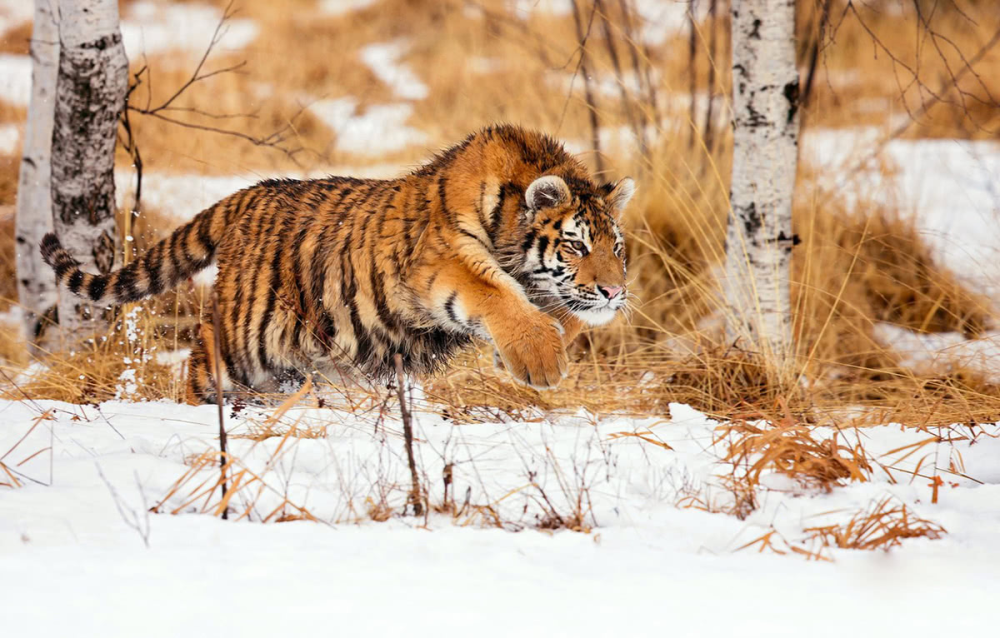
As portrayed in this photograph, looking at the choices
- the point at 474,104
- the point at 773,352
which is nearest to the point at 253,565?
the point at 773,352

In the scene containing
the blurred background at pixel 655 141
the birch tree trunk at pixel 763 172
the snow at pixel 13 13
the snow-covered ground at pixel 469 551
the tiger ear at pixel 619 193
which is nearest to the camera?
the snow-covered ground at pixel 469 551

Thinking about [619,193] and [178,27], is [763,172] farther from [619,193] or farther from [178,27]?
[178,27]

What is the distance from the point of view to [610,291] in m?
3.43

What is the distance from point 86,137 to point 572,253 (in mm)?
2411

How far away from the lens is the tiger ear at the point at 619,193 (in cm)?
369

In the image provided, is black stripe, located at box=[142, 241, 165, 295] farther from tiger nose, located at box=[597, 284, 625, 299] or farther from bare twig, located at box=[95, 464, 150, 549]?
tiger nose, located at box=[597, 284, 625, 299]

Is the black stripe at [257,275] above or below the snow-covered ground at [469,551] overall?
above

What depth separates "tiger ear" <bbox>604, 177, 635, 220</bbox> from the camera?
12.1 ft

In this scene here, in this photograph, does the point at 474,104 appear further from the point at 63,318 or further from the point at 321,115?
the point at 63,318

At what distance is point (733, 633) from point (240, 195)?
3043 mm

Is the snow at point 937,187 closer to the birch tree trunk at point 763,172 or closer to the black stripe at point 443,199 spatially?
the birch tree trunk at point 763,172

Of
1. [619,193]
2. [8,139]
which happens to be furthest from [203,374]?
[8,139]

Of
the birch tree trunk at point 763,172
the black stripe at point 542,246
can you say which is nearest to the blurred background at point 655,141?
the birch tree trunk at point 763,172

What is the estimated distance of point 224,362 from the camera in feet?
13.2
